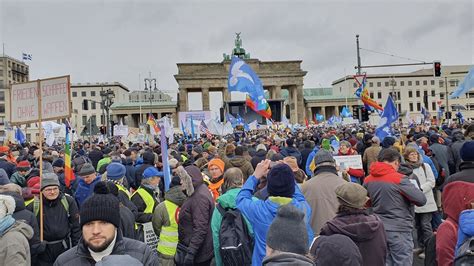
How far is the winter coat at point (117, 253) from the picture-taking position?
3074 millimetres

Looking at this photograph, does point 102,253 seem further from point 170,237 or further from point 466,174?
point 466,174

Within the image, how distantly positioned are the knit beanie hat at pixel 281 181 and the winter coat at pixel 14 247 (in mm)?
2141

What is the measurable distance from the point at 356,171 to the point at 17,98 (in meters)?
5.59

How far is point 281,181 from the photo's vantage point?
3.87m

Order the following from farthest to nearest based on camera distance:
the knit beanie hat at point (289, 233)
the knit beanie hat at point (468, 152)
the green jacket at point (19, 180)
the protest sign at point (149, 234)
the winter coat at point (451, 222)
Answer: the green jacket at point (19, 180), the protest sign at point (149, 234), the knit beanie hat at point (468, 152), the winter coat at point (451, 222), the knit beanie hat at point (289, 233)

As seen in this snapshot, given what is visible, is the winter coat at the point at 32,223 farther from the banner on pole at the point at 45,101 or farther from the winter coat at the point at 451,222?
the winter coat at the point at 451,222

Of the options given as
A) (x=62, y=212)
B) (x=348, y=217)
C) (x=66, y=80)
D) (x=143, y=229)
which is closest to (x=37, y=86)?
(x=66, y=80)

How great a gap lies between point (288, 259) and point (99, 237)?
123 cm

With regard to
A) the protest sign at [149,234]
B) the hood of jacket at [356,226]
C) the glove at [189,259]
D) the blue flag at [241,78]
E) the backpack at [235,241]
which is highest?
the blue flag at [241,78]

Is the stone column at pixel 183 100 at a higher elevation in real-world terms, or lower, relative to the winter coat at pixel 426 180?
higher

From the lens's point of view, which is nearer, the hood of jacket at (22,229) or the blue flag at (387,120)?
the hood of jacket at (22,229)

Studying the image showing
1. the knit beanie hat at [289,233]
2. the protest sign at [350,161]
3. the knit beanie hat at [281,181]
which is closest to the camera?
the knit beanie hat at [289,233]

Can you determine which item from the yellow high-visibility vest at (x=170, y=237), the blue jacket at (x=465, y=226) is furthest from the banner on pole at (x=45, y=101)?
the blue jacket at (x=465, y=226)

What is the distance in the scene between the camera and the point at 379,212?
529 cm
